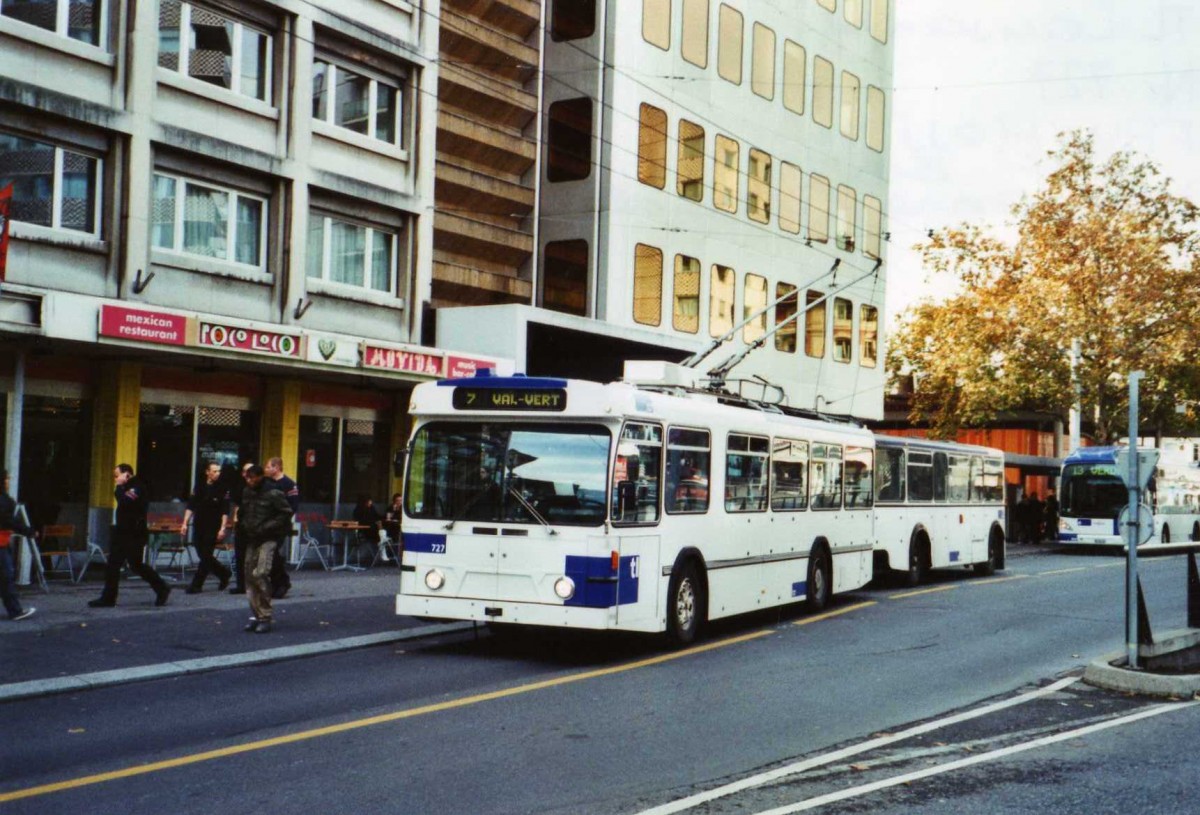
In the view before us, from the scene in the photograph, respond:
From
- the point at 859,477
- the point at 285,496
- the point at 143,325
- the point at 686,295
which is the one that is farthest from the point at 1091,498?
the point at 285,496

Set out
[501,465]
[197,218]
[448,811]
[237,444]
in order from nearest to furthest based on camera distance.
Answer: [448,811]
[501,465]
[197,218]
[237,444]

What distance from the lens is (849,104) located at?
133ft

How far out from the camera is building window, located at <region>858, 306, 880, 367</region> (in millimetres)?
41719

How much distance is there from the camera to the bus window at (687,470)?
1371cm

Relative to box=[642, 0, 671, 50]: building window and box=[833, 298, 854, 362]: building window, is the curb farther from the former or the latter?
box=[833, 298, 854, 362]: building window

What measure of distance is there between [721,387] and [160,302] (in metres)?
8.98

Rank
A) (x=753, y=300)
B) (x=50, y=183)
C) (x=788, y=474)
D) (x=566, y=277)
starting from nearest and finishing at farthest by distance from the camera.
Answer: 1. (x=788, y=474)
2. (x=50, y=183)
3. (x=566, y=277)
4. (x=753, y=300)

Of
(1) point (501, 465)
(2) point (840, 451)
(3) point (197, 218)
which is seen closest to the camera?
(1) point (501, 465)

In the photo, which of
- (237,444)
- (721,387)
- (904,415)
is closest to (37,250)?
(237,444)

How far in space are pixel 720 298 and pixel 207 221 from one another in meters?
16.5

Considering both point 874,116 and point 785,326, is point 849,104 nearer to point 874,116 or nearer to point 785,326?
point 874,116

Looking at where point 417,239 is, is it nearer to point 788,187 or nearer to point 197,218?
point 197,218

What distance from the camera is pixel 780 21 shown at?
120 ft

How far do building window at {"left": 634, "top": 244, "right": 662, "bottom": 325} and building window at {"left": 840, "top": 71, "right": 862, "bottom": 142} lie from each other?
11.9m
